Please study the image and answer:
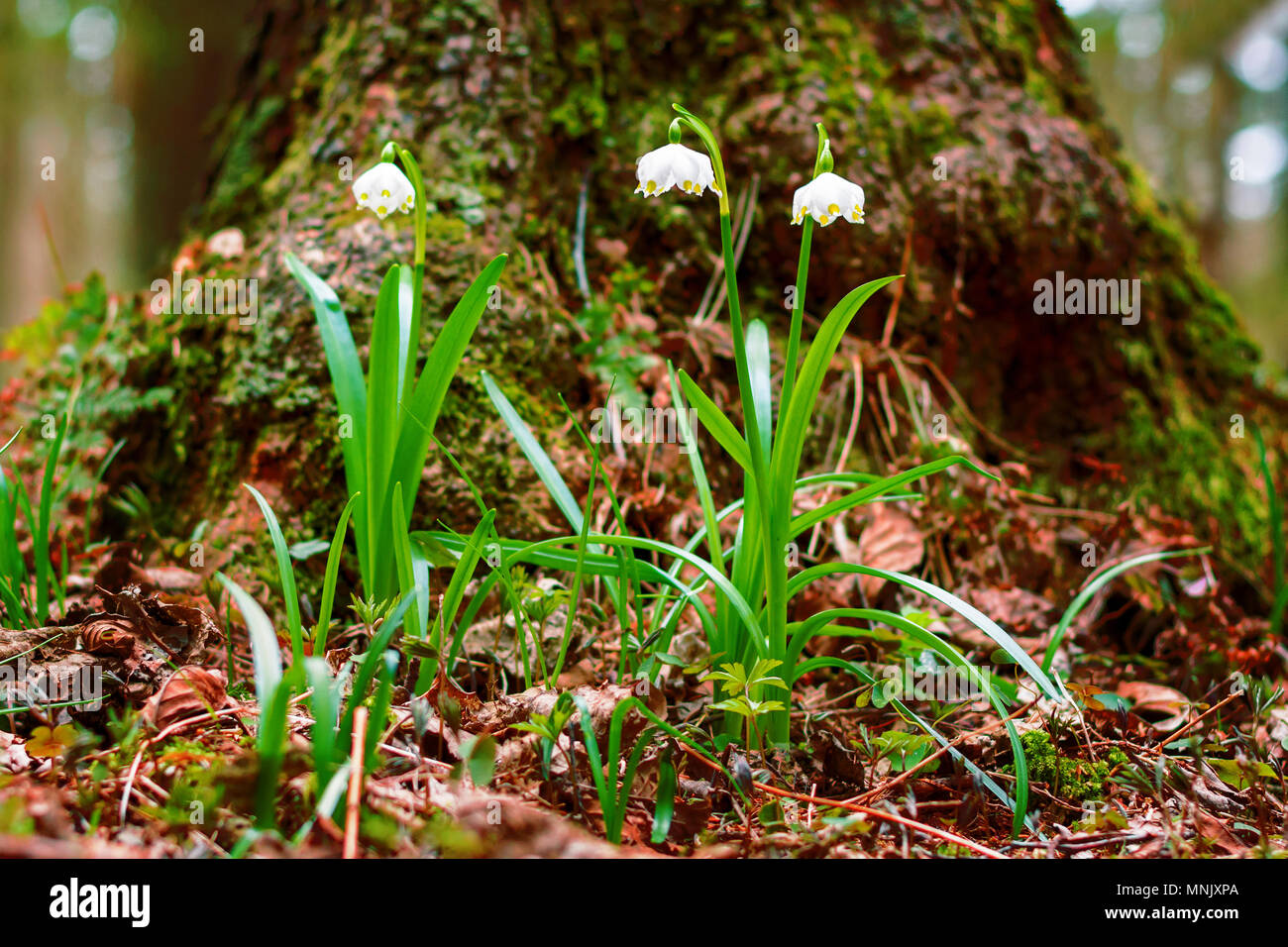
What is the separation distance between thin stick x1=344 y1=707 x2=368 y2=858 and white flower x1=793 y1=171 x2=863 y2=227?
0.91 meters

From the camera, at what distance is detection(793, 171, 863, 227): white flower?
1.10 metres

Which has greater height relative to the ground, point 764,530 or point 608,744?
point 764,530

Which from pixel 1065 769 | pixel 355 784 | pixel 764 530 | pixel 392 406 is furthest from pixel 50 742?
pixel 1065 769

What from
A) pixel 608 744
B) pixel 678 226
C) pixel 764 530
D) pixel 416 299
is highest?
pixel 678 226

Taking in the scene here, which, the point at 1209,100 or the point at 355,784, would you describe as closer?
the point at 355,784

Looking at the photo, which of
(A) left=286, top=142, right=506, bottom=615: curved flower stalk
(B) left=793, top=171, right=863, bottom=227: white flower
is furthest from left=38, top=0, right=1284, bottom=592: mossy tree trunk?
(B) left=793, top=171, right=863, bottom=227: white flower

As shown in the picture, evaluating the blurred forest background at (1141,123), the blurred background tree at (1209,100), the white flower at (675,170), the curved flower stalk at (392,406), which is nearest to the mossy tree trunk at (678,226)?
the curved flower stalk at (392,406)

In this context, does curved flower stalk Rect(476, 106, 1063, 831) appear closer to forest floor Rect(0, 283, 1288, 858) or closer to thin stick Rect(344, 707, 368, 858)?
forest floor Rect(0, 283, 1288, 858)

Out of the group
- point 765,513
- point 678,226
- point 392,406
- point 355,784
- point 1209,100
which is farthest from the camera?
point 1209,100

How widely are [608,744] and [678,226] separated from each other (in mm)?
1641

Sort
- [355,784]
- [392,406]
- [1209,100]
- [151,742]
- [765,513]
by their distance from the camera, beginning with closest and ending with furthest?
[355,784]
[151,742]
[765,513]
[392,406]
[1209,100]

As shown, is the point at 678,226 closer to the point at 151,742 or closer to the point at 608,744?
the point at 608,744

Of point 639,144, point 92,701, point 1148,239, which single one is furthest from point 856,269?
point 92,701

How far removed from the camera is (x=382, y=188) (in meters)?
1.25
